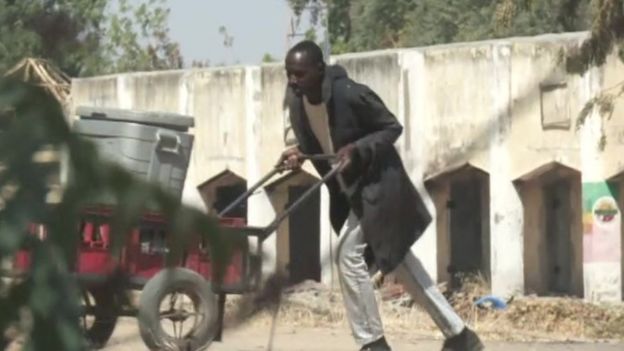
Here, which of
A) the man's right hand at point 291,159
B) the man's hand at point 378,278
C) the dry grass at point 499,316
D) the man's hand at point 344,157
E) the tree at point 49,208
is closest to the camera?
the tree at point 49,208

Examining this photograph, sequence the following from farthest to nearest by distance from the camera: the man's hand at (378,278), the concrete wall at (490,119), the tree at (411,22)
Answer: the tree at (411,22) → the concrete wall at (490,119) → the man's hand at (378,278)

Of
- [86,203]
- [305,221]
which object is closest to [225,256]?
[86,203]

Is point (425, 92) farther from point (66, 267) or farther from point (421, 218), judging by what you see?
point (66, 267)

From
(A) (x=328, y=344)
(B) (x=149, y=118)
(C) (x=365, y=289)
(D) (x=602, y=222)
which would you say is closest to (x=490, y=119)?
(D) (x=602, y=222)

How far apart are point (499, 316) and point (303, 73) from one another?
27.0 ft

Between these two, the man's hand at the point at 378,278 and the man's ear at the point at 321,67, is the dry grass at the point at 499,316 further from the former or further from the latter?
the man's ear at the point at 321,67

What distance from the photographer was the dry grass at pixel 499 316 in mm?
13367

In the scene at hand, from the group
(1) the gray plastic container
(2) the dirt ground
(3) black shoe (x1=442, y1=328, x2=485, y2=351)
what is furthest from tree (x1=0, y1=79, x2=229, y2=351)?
(1) the gray plastic container

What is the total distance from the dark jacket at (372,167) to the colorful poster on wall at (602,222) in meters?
11.6

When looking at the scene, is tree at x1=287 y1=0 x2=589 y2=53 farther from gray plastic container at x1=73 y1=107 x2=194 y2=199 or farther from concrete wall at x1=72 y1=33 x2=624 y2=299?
gray plastic container at x1=73 y1=107 x2=194 y2=199

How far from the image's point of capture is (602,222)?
60.9ft

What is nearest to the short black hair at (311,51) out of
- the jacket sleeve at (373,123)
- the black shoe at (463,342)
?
the jacket sleeve at (373,123)

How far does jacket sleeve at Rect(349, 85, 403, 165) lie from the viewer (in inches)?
272

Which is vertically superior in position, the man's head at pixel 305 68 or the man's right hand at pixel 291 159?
the man's head at pixel 305 68
